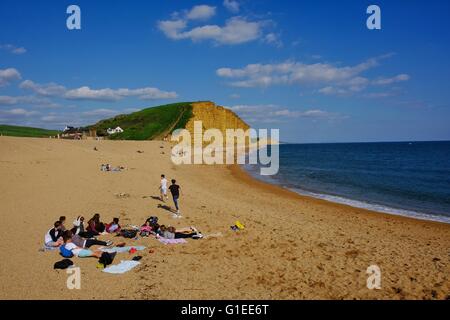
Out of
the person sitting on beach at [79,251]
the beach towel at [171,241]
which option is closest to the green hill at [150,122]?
the beach towel at [171,241]

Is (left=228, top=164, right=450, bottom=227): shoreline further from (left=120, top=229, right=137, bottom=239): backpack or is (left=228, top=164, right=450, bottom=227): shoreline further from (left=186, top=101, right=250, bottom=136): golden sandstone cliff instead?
(left=186, top=101, right=250, bottom=136): golden sandstone cliff

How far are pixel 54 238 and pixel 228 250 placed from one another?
6.02 m

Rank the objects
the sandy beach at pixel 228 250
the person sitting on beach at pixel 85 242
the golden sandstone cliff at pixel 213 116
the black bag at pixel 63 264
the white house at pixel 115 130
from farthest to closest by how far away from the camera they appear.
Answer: the golden sandstone cliff at pixel 213 116 → the white house at pixel 115 130 → the person sitting on beach at pixel 85 242 → the black bag at pixel 63 264 → the sandy beach at pixel 228 250

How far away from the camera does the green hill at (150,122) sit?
320 ft

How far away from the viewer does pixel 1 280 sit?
28.3 ft

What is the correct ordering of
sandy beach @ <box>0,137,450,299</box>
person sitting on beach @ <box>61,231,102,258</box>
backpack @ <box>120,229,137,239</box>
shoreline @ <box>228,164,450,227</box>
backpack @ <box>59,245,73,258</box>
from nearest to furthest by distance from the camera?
sandy beach @ <box>0,137,450,299</box> → backpack @ <box>59,245,73,258</box> → person sitting on beach @ <box>61,231,102,258</box> → backpack @ <box>120,229,137,239</box> → shoreline @ <box>228,164,450,227</box>

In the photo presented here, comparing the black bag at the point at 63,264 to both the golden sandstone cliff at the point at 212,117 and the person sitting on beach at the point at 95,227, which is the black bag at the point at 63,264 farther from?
the golden sandstone cliff at the point at 212,117

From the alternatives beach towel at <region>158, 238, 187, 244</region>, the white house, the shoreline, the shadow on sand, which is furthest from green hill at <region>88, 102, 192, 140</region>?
beach towel at <region>158, 238, 187, 244</region>

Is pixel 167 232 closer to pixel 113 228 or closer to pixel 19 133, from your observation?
pixel 113 228

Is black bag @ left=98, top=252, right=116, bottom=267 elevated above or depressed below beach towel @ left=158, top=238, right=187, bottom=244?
above

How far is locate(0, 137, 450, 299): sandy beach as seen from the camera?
28.0 ft

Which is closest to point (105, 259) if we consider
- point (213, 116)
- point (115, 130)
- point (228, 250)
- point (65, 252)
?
point (65, 252)

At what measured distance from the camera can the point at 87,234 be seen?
12.4m

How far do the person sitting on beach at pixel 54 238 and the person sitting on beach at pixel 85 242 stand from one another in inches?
14.9
